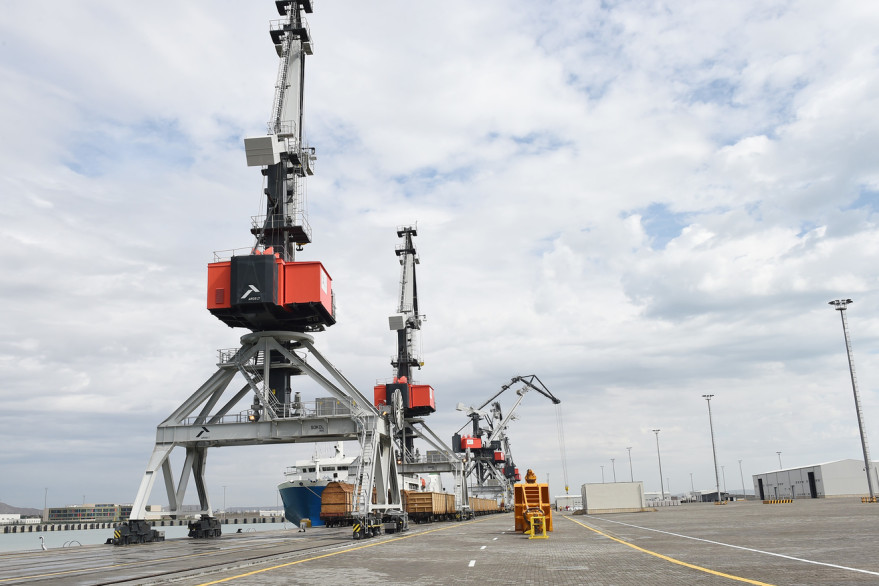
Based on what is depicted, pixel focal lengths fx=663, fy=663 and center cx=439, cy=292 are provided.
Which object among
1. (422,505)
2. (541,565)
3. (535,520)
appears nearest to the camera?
(541,565)

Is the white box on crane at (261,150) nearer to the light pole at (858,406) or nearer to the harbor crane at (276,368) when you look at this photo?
the harbor crane at (276,368)

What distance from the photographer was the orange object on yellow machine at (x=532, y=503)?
3050cm

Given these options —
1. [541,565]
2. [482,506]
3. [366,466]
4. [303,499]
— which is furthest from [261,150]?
[482,506]

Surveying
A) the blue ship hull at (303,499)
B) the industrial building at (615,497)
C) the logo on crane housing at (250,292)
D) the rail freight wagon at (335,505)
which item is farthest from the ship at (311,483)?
the logo on crane housing at (250,292)

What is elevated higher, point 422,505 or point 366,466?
point 366,466

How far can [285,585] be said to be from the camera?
13570mm

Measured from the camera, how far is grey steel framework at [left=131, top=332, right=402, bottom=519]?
36.8 metres

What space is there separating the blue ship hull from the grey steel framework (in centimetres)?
2679

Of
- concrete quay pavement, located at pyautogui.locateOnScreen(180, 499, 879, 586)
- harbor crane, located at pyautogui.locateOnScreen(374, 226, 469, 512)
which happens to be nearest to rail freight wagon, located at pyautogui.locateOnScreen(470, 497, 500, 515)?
harbor crane, located at pyautogui.locateOnScreen(374, 226, 469, 512)

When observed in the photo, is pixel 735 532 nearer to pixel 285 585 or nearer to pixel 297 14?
pixel 285 585

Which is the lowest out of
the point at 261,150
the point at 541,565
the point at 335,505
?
the point at 335,505

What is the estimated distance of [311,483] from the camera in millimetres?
67812

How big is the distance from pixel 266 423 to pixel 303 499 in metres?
34.3

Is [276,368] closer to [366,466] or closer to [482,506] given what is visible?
[366,466]
